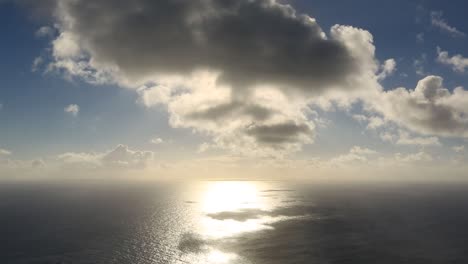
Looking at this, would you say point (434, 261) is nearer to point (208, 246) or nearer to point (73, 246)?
point (208, 246)

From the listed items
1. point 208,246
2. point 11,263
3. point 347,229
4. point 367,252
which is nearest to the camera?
point 11,263

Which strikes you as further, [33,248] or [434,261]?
[33,248]

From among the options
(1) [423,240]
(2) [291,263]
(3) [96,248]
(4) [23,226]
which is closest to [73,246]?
(3) [96,248]

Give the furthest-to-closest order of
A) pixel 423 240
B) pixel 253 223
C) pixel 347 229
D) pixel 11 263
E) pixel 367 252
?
pixel 253 223 → pixel 347 229 → pixel 423 240 → pixel 367 252 → pixel 11 263

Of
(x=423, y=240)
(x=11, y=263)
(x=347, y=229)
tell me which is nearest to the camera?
(x=11, y=263)

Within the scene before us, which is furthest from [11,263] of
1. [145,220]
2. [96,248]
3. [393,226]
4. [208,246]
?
[393,226]

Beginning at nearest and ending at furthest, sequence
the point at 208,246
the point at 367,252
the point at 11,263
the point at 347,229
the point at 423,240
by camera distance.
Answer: the point at 11,263, the point at 367,252, the point at 208,246, the point at 423,240, the point at 347,229

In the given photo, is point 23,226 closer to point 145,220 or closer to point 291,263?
point 145,220

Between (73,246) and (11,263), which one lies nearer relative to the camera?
(11,263)

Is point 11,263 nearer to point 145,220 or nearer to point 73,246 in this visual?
point 73,246
